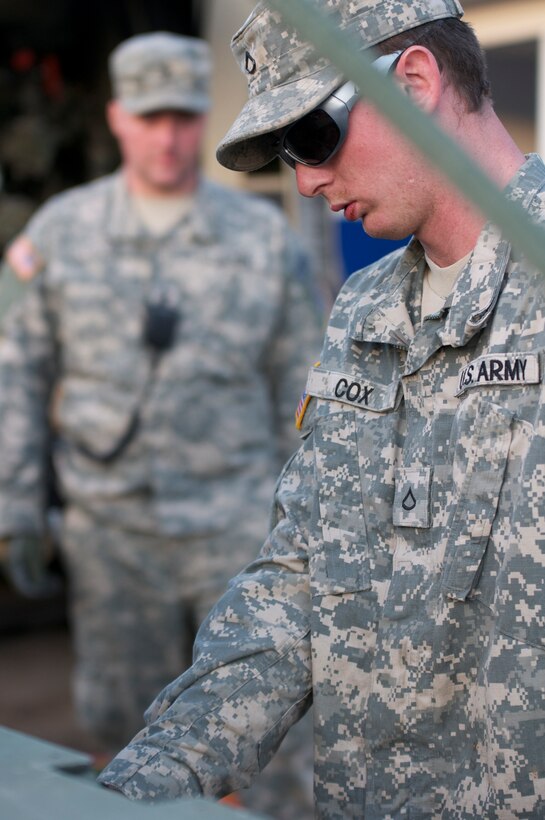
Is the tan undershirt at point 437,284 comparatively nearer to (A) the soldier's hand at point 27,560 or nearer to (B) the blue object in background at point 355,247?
(A) the soldier's hand at point 27,560

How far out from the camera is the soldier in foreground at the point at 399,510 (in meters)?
1.86

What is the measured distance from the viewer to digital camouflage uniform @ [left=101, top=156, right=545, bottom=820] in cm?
185

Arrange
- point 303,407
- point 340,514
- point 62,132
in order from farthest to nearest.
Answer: point 62,132
point 303,407
point 340,514

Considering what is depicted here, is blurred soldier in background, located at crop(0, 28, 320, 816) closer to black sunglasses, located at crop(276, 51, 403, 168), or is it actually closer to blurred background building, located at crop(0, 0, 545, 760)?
blurred background building, located at crop(0, 0, 545, 760)

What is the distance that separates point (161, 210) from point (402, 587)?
245 cm

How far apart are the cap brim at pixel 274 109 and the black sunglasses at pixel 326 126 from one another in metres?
0.02

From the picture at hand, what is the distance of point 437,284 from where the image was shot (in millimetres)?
2127

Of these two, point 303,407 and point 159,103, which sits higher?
point 159,103

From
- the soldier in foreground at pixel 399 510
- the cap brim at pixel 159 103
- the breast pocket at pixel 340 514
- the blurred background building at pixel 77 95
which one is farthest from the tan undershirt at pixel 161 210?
the breast pocket at pixel 340 514

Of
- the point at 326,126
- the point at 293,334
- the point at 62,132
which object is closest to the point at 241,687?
the point at 326,126

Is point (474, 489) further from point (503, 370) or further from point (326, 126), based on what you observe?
point (326, 126)

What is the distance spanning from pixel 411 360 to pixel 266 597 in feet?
1.41

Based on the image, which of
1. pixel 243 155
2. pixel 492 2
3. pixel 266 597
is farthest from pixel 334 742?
pixel 492 2

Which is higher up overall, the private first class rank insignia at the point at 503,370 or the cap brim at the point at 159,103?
the cap brim at the point at 159,103
